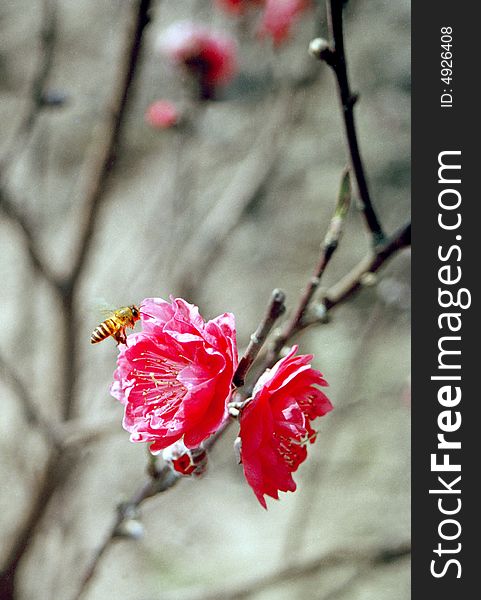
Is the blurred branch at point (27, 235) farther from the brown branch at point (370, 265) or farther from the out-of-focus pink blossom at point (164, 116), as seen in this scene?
the brown branch at point (370, 265)

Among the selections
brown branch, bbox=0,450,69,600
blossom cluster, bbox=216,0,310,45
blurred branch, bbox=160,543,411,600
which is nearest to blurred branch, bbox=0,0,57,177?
blossom cluster, bbox=216,0,310,45

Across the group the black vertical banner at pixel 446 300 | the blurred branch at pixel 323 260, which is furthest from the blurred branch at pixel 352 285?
the black vertical banner at pixel 446 300

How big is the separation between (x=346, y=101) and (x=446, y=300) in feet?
0.88

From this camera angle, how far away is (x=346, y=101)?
494mm

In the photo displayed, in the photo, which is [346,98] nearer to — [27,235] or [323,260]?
[323,260]

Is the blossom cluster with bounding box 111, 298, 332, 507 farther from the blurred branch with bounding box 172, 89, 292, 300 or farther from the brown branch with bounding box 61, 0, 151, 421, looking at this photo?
the blurred branch with bounding box 172, 89, 292, 300

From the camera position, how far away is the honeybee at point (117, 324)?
52cm

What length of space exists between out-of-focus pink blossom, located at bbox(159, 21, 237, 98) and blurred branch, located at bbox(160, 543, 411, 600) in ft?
2.75

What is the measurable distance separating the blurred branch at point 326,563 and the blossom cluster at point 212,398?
0.59m

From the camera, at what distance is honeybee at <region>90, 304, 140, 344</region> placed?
519 mm

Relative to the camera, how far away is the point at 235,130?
2.12 m

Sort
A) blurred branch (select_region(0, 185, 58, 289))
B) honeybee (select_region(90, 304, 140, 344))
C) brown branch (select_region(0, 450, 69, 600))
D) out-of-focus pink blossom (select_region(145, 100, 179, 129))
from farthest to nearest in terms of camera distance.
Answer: out-of-focus pink blossom (select_region(145, 100, 179, 129)), brown branch (select_region(0, 450, 69, 600)), blurred branch (select_region(0, 185, 58, 289)), honeybee (select_region(90, 304, 140, 344))

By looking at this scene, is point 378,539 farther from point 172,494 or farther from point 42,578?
point 42,578

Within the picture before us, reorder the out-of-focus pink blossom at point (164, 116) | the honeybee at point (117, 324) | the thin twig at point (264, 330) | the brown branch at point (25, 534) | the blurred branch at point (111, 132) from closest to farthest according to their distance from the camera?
1. the thin twig at point (264, 330)
2. the honeybee at point (117, 324)
3. the blurred branch at point (111, 132)
4. the brown branch at point (25, 534)
5. the out-of-focus pink blossom at point (164, 116)
